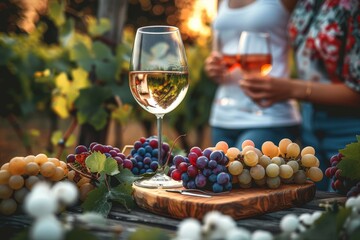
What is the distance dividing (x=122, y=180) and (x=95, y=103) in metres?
1.60

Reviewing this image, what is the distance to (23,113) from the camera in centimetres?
348

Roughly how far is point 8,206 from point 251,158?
571 mm

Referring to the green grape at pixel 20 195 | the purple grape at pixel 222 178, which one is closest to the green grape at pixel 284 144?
the purple grape at pixel 222 178

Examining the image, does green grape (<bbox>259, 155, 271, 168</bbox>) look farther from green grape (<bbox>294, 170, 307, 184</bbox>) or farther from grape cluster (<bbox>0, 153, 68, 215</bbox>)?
grape cluster (<bbox>0, 153, 68, 215</bbox>)

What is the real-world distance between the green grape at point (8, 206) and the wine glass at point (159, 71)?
0.32 m

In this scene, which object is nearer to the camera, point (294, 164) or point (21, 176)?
point (21, 176)

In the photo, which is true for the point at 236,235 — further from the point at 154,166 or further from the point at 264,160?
the point at 154,166

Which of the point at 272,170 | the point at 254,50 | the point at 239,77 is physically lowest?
the point at 272,170

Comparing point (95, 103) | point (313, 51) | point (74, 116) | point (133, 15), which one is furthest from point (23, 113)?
point (133, 15)

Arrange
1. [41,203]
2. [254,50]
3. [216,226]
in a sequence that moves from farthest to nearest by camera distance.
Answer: [254,50] < [216,226] < [41,203]

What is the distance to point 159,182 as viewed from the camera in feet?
4.14

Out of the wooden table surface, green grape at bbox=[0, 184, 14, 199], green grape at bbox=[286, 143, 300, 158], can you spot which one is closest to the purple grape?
the wooden table surface

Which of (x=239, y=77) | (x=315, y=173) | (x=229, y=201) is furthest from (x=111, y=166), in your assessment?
(x=239, y=77)

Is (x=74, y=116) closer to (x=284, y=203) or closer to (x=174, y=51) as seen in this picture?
(x=174, y=51)
